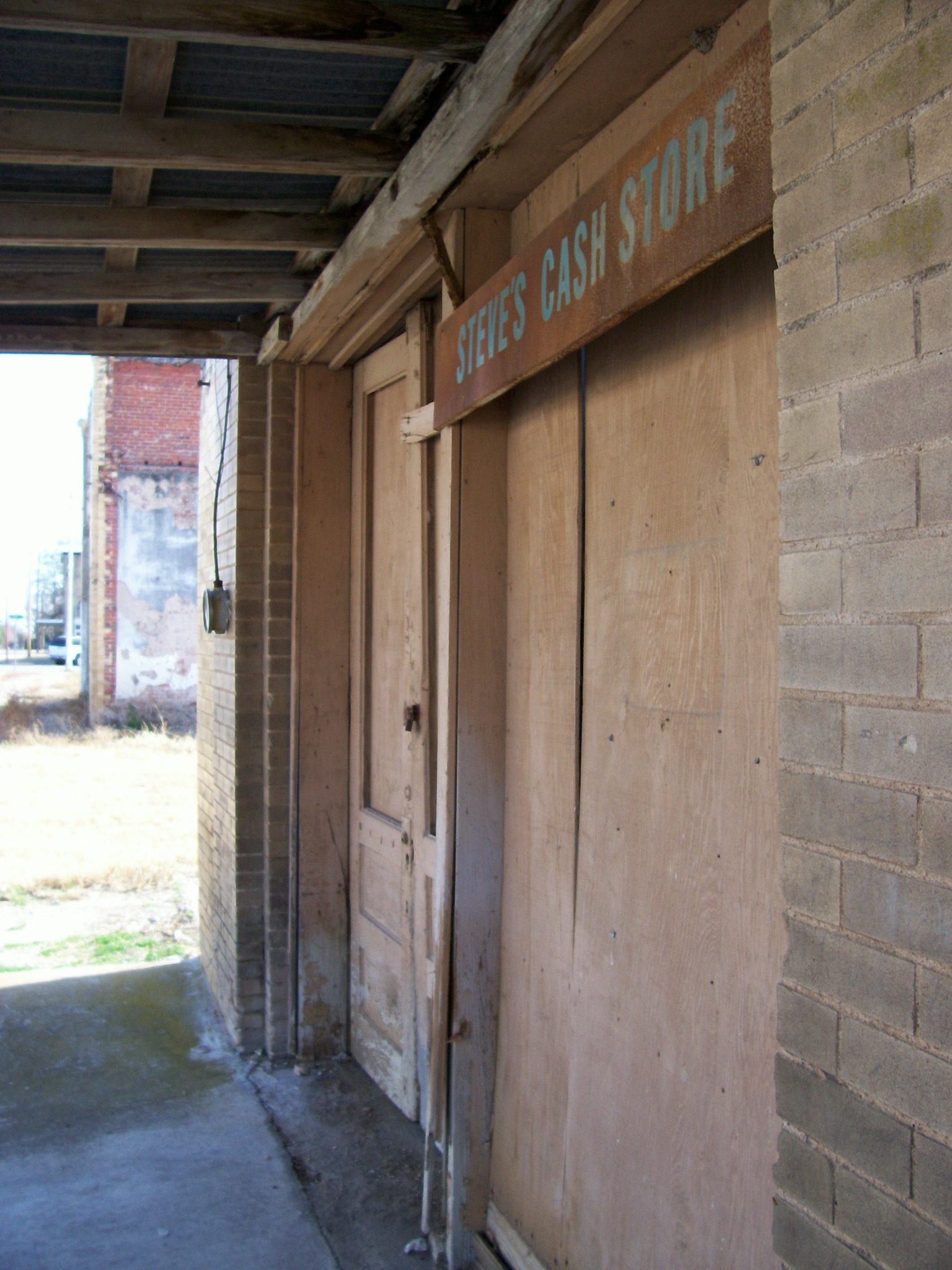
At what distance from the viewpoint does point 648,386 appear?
2357 mm

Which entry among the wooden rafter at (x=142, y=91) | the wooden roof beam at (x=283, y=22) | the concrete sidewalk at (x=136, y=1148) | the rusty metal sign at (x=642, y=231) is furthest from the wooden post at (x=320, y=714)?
the wooden roof beam at (x=283, y=22)

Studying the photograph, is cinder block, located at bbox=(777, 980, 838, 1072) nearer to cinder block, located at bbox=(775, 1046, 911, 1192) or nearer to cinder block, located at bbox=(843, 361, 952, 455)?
cinder block, located at bbox=(775, 1046, 911, 1192)

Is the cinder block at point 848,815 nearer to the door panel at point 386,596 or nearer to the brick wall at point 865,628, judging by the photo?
the brick wall at point 865,628

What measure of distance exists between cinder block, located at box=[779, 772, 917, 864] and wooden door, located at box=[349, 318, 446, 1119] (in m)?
1.95

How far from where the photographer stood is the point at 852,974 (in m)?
1.38

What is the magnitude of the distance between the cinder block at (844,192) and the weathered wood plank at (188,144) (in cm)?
178

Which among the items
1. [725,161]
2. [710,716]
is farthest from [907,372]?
[710,716]

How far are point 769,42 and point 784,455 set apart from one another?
2.04 feet

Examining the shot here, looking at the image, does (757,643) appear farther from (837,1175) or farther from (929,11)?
(929,11)

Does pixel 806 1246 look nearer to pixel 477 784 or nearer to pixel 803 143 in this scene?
pixel 803 143

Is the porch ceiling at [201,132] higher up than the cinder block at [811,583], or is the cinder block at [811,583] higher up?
the porch ceiling at [201,132]

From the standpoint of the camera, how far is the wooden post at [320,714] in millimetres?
4664

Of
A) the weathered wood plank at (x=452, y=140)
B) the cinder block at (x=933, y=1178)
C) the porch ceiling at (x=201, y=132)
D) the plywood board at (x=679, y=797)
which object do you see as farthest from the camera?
the porch ceiling at (x=201, y=132)

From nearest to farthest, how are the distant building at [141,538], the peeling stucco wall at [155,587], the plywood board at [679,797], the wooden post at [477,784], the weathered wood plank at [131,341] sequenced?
1. the plywood board at [679,797]
2. the wooden post at [477,784]
3. the weathered wood plank at [131,341]
4. the distant building at [141,538]
5. the peeling stucco wall at [155,587]
